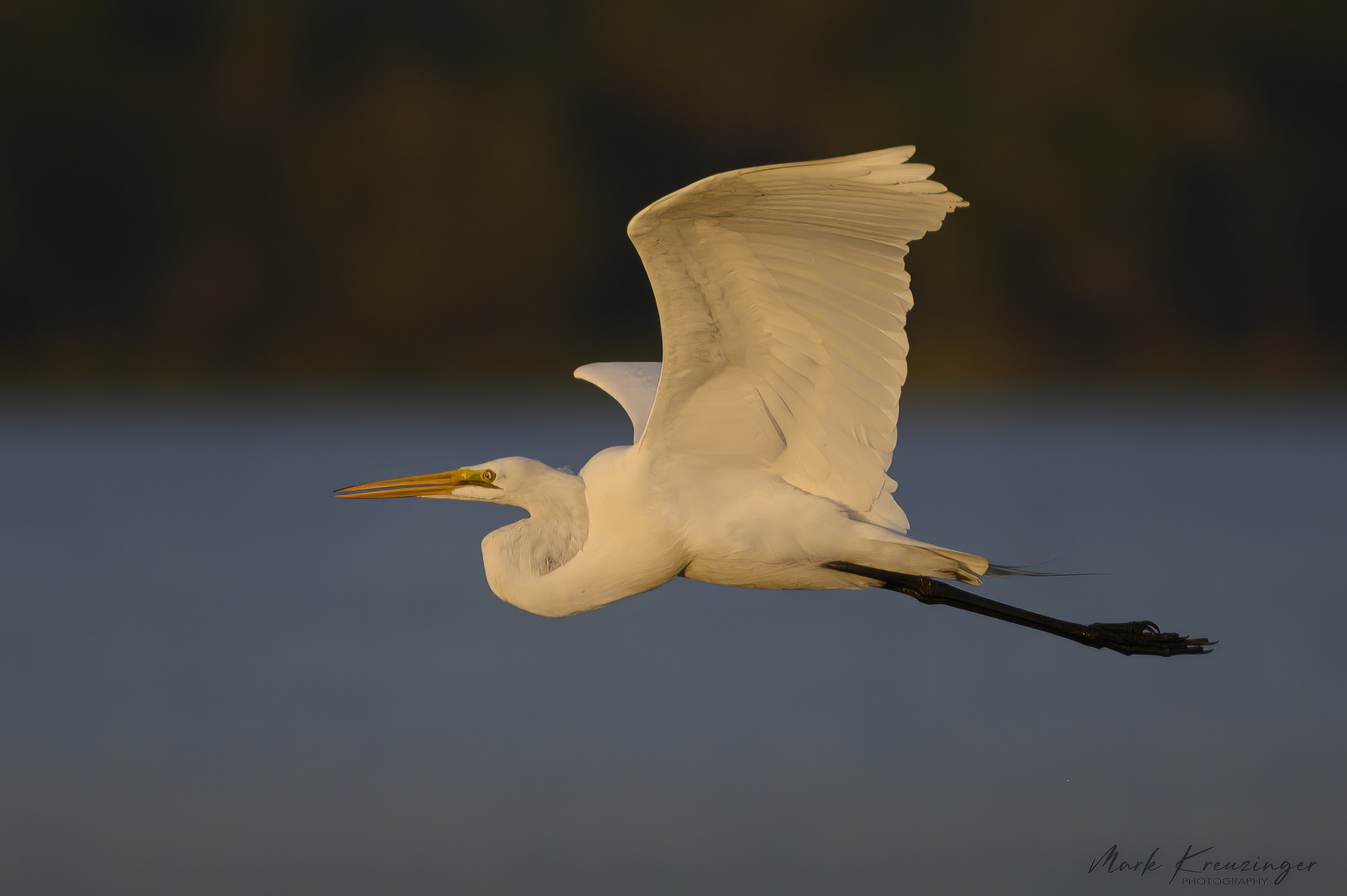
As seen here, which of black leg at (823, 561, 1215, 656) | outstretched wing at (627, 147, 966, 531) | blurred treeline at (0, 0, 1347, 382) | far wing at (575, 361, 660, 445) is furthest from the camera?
blurred treeline at (0, 0, 1347, 382)

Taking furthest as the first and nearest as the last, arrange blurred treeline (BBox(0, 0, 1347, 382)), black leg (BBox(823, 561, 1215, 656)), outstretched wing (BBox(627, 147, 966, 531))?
blurred treeline (BBox(0, 0, 1347, 382)), black leg (BBox(823, 561, 1215, 656)), outstretched wing (BBox(627, 147, 966, 531))

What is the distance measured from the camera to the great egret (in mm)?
3809

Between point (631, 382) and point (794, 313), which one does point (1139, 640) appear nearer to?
point (794, 313)

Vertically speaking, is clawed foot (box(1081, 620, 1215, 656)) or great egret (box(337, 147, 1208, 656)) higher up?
great egret (box(337, 147, 1208, 656))

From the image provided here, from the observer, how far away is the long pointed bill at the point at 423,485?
5.13 m

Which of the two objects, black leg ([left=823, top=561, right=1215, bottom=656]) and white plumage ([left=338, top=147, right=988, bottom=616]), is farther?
black leg ([left=823, top=561, right=1215, bottom=656])

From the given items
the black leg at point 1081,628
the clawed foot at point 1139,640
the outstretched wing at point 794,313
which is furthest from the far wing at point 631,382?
the clawed foot at point 1139,640

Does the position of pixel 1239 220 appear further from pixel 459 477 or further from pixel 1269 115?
pixel 459 477

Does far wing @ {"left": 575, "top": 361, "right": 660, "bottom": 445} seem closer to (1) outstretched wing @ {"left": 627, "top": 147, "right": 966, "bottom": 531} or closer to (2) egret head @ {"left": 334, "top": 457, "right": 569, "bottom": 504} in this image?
(2) egret head @ {"left": 334, "top": 457, "right": 569, "bottom": 504}

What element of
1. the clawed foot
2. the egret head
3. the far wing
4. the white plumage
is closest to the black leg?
the clawed foot

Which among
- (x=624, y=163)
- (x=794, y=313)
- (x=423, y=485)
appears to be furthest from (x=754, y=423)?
Answer: (x=624, y=163)

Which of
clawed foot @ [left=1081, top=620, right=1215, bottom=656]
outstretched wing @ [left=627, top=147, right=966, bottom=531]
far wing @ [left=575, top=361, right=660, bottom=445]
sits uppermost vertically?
outstretched wing @ [left=627, top=147, right=966, bottom=531]

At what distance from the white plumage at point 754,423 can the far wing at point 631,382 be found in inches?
3.3

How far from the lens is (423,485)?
5223 mm
